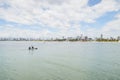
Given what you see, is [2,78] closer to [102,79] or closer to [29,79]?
[29,79]

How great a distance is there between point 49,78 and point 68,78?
118 inches

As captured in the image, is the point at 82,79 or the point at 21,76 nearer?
the point at 82,79

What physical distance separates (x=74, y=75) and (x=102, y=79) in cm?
495

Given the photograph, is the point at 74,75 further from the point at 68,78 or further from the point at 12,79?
the point at 12,79

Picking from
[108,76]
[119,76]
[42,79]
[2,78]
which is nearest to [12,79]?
[2,78]

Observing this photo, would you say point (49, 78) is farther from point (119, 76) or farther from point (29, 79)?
point (119, 76)

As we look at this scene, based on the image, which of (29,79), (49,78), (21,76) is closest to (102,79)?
(49,78)

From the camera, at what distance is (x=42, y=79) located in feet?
85.7

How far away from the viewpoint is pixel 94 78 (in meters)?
26.2

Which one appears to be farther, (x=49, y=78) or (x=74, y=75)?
(x=74, y=75)

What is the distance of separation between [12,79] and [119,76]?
16984 millimetres

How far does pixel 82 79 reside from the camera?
2605cm

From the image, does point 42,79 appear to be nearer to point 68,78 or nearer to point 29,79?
point 29,79

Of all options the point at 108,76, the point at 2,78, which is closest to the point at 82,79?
the point at 108,76
